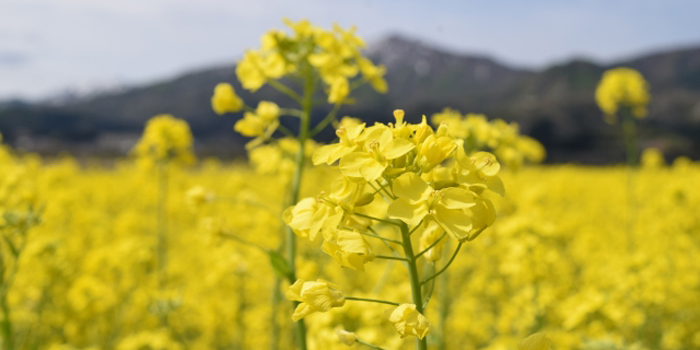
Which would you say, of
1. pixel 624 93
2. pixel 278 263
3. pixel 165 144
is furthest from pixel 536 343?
pixel 624 93

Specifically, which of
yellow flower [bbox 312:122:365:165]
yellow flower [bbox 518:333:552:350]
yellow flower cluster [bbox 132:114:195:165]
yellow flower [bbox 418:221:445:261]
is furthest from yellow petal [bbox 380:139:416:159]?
yellow flower cluster [bbox 132:114:195:165]

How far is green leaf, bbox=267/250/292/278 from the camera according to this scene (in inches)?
66.5

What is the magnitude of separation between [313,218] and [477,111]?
72.7 metres

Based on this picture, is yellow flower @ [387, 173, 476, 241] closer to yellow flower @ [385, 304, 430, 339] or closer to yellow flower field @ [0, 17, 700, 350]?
yellow flower field @ [0, 17, 700, 350]

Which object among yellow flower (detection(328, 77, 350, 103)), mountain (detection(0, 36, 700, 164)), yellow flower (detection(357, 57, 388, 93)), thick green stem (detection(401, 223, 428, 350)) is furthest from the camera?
mountain (detection(0, 36, 700, 164))

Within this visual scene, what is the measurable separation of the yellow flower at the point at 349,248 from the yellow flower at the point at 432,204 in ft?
0.35

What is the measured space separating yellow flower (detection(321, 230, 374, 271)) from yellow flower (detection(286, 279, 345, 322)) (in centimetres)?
9

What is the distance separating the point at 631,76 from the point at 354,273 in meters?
5.29

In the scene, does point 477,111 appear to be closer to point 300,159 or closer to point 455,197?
point 300,159

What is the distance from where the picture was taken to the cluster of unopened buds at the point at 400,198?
3.25ft

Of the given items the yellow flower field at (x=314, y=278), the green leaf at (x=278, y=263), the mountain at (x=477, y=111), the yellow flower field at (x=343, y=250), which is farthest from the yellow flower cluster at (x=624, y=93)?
the mountain at (x=477, y=111)

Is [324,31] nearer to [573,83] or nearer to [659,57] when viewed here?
[573,83]

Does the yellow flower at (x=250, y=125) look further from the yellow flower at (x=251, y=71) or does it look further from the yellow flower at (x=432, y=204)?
the yellow flower at (x=432, y=204)

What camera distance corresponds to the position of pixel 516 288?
637 cm
